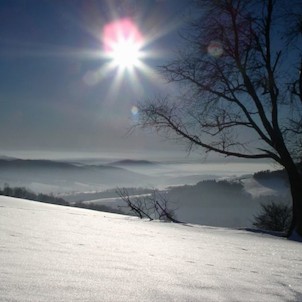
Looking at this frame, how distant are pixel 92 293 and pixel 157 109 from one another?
8.01m

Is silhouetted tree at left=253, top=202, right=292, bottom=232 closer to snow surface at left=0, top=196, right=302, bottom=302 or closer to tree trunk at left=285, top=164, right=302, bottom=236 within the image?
tree trunk at left=285, top=164, right=302, bottom=236

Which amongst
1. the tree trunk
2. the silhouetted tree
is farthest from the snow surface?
the silhouetted tree

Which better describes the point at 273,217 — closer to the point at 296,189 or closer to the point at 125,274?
the point at 296,189

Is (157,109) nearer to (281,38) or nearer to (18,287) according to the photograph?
(281,38)

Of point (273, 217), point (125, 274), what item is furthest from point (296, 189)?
point (273, 217)

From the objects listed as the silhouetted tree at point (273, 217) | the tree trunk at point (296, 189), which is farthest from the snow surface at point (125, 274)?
the silhouetted tree at point (273, 217)

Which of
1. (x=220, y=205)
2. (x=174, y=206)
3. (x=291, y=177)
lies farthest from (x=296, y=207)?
(x=220, y=205)

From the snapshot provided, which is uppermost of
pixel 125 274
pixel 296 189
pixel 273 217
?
pixel 296 189

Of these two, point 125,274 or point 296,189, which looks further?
point 296,189

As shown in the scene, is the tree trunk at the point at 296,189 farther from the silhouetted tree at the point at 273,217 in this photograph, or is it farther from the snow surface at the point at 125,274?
the silhouetted tree at the point at 273,217

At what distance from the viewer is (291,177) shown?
8344mm

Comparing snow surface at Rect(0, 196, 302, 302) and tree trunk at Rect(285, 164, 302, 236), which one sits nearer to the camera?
snow surface at Rect(0, 196, 302, 302)

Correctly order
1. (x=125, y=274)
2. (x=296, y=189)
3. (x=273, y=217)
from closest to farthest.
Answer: (x=125, y=274)
(x=296, y=189)
(x=273, y=217)

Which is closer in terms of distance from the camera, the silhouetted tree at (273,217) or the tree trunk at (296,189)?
the tree trunk at (296,189)
